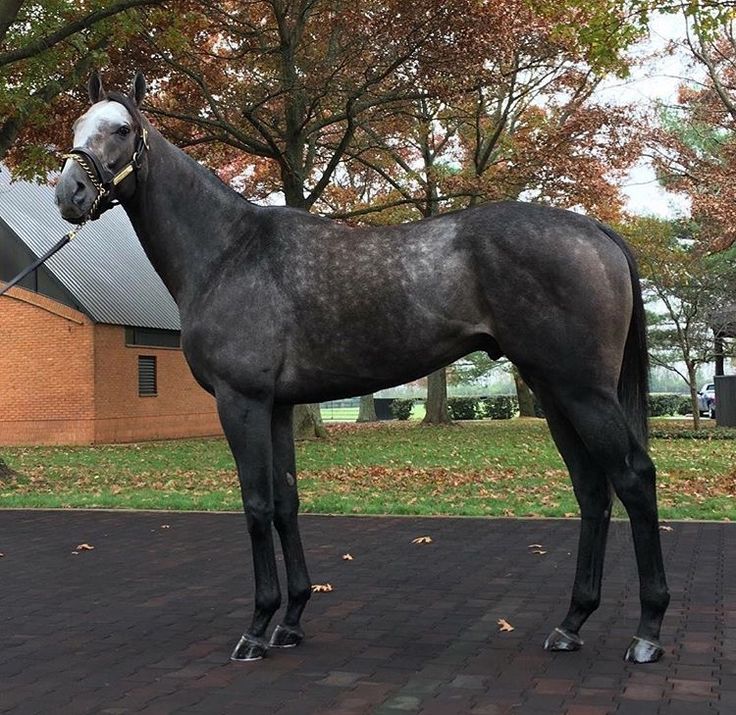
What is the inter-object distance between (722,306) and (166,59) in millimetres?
15932

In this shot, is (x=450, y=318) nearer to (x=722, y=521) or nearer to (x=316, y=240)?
(x=316, y=240)

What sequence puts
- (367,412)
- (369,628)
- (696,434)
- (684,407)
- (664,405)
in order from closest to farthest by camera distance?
(369,628) < (696,434) < (367,412) < (664,405) < (684,407)

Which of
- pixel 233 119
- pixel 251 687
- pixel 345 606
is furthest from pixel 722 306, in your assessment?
pixel 251 687

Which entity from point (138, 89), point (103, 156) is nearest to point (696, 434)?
point (138, 89)

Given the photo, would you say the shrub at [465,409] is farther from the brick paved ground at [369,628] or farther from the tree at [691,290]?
the brick paved ground at [369,628]

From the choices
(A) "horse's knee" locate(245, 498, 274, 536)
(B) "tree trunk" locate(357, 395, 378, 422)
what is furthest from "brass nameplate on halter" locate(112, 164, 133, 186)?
(B) "tree trunk" locate(357, 395, 378, 422)

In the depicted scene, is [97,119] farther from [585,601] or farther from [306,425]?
[306,425]

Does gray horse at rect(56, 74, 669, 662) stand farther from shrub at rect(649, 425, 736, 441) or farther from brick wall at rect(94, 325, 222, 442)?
brick wall at rect(94, 325, 222, 442)

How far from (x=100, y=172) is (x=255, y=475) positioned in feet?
5.81

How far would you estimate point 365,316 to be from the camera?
4762mm

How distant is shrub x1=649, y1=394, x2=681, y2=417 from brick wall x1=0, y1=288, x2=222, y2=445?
25360 mm

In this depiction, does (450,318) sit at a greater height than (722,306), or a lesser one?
lesser

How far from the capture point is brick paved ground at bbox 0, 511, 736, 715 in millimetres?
4055

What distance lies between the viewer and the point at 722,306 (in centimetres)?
2514
